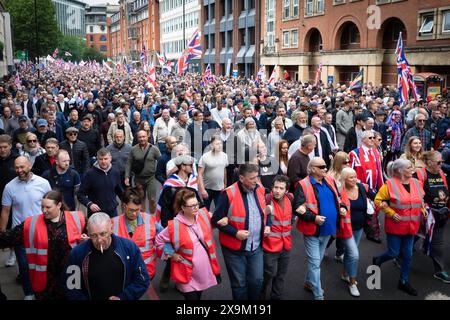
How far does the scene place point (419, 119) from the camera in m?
9.10

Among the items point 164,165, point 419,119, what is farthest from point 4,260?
point 419,119

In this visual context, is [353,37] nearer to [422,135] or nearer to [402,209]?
[422,135]

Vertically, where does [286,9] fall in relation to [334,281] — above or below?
above

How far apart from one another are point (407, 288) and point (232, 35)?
183 ft

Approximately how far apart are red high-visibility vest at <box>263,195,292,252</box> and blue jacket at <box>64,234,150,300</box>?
169 cm

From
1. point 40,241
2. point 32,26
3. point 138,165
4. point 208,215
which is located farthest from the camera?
point 32,26

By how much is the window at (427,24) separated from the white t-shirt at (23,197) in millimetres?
27536

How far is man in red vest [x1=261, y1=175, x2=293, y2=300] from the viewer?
16.6 ft

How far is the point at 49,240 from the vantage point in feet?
14.0

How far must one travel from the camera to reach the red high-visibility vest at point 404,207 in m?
5.48

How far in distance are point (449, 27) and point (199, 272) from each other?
26.7 metres

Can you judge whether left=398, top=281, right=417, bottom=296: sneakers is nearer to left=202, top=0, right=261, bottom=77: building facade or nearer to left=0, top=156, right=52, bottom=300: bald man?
left=0, top=156, right=52, bottom=300: bald man

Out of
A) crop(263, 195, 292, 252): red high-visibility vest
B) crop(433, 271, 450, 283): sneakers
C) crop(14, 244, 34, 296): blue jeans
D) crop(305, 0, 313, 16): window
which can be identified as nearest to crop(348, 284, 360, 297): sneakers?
crop(263, 195, 292, 252): red high-visibility vest

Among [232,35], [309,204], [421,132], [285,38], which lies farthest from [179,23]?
[309,204]
